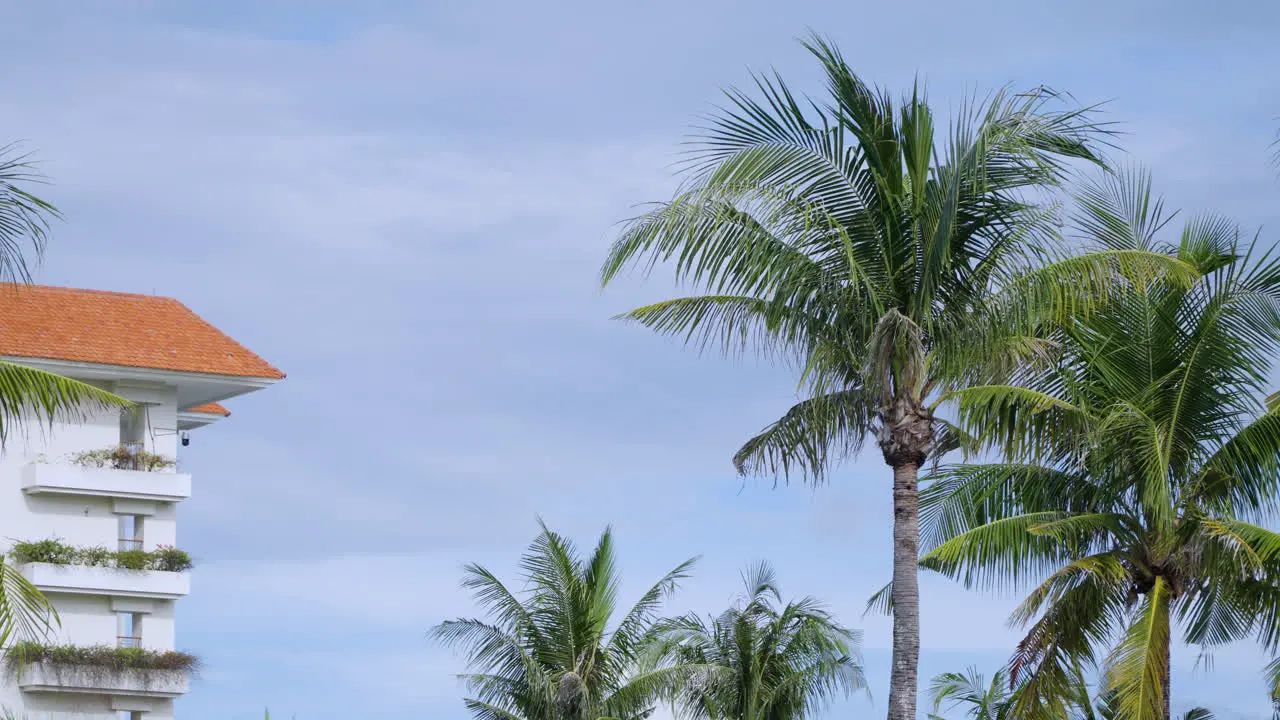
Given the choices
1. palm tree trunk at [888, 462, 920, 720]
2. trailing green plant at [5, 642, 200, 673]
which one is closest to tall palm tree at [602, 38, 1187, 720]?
palm tree trunk at [888, 462, 920, 720]

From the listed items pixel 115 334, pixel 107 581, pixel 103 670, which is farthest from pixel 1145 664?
pixel 115 334

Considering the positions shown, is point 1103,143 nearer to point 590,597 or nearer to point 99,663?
point 590,597

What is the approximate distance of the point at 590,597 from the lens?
38438 millimetres

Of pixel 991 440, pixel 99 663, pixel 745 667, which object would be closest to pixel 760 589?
pixel 745 667

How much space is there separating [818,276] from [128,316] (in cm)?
3558

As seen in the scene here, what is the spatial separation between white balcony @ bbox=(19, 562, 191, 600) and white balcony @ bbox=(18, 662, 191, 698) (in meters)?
2.10

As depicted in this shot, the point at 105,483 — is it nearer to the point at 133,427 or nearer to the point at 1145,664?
the point at 133,427

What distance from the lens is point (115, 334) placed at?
5350cm

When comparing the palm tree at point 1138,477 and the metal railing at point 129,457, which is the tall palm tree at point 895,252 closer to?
the palm tree at point 1138,477

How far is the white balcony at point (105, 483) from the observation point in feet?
A: 169

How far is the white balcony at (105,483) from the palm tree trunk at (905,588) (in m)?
34.2

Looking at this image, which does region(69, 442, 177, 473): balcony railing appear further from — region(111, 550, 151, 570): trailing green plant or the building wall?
region(111, 550, 151, 570): trailing green plant

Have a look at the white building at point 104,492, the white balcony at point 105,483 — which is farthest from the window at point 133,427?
the white balcony at point 105,483

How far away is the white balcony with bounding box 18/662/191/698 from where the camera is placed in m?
49.5
